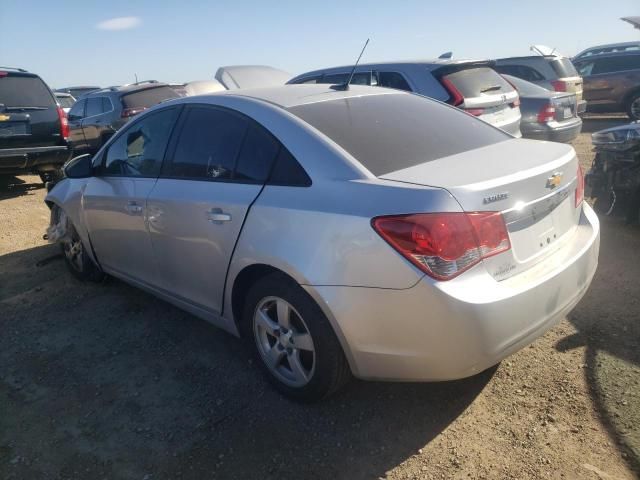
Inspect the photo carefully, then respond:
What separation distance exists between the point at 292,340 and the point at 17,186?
8889 mm

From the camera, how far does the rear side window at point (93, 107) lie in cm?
1050

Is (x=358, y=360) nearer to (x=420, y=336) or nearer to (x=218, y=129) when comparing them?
(x=420, y=336)

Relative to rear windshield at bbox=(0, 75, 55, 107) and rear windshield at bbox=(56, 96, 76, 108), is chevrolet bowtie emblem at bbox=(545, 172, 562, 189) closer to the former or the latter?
rear windshield at bbox=(0, 75, 55, 107)

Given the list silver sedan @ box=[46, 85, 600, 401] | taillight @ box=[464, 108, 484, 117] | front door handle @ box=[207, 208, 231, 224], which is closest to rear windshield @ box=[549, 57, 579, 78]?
taillight @ box=[464, 108, 484, 117]

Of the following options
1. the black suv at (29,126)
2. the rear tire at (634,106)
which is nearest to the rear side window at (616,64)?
the rear tire at (634,106)

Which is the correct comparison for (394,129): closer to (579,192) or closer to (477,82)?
(579,192)

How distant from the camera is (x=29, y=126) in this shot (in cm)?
788

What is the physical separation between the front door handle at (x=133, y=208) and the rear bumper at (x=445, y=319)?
1.64 m

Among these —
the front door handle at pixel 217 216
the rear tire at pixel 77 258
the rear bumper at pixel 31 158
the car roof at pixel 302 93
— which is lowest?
the rear tire at pixel 77 258

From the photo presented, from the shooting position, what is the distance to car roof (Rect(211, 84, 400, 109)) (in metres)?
2.90

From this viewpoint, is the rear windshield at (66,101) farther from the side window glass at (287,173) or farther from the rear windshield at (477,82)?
the side window glass at (287,173)

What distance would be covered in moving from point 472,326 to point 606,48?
53.5 ft

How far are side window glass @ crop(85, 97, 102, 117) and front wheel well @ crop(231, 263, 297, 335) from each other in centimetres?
909

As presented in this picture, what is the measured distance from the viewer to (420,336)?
2102 millimetres
